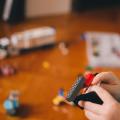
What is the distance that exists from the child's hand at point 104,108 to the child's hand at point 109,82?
0.03 m

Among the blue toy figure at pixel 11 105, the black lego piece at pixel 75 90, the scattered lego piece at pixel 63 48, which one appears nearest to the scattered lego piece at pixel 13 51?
the scattered lego piece at pixel 63 48

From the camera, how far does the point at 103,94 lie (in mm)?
628

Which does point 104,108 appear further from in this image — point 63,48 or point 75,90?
point 63,48

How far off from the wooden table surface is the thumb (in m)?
0.26

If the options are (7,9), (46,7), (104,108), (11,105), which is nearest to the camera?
(104,108)

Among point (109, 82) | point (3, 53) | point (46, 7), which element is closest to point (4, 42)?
point (3, 53)

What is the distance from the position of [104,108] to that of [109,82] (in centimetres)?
8

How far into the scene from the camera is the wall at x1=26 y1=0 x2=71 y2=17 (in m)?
1.48

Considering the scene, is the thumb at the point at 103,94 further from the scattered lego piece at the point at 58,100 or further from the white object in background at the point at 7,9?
the white object in background at the point at 7,9

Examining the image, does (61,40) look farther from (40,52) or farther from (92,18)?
(92,18)

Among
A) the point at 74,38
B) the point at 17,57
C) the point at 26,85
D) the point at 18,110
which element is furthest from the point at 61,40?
the point at 18,110

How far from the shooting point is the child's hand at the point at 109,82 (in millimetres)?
654

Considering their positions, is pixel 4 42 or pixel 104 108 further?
pixel 4 42

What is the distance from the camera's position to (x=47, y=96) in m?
0.96
